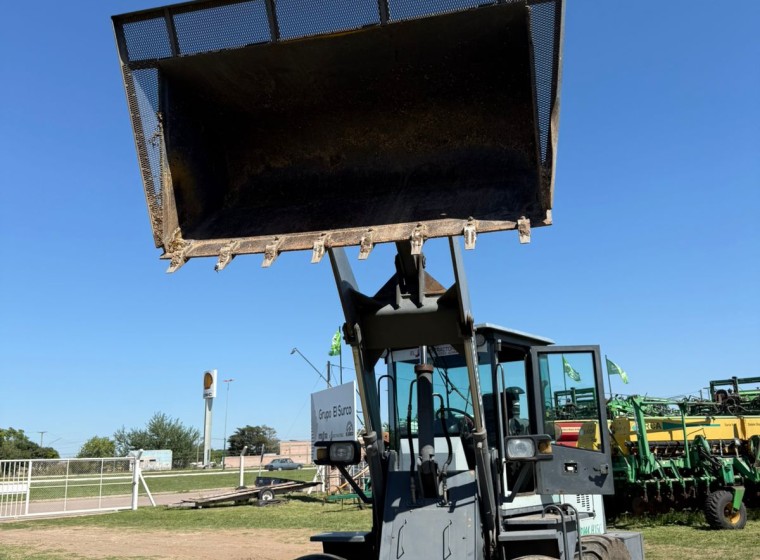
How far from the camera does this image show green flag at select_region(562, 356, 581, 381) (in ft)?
19.1

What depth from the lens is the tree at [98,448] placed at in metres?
79.6

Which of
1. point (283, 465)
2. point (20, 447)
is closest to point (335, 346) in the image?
point (283, 465)

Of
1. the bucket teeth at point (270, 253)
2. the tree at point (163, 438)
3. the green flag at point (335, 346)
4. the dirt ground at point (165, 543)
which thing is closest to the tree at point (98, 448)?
the tree at point (163, 438)

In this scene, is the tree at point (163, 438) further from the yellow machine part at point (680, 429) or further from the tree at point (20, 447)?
the yellow machine part at point (680, 429)

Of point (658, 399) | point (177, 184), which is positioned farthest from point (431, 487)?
point (658, 399)

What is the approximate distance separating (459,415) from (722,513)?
9205 millimetres

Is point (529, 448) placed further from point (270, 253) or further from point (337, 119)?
point (337, 119)

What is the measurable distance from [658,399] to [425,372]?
12.6 m

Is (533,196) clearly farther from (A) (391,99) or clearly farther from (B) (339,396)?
(B) (339,396)

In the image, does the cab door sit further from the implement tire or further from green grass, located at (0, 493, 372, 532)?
green grass, located at (0, 493, 372, 532)

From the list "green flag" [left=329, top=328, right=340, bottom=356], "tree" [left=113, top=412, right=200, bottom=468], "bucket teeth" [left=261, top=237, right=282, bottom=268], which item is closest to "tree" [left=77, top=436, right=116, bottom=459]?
"tree" [left=113, top=412, right=200, bottom=468]

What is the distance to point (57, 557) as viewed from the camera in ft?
36.7

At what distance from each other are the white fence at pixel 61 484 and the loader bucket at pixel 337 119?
55.0 ft

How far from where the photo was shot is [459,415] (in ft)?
18.7
